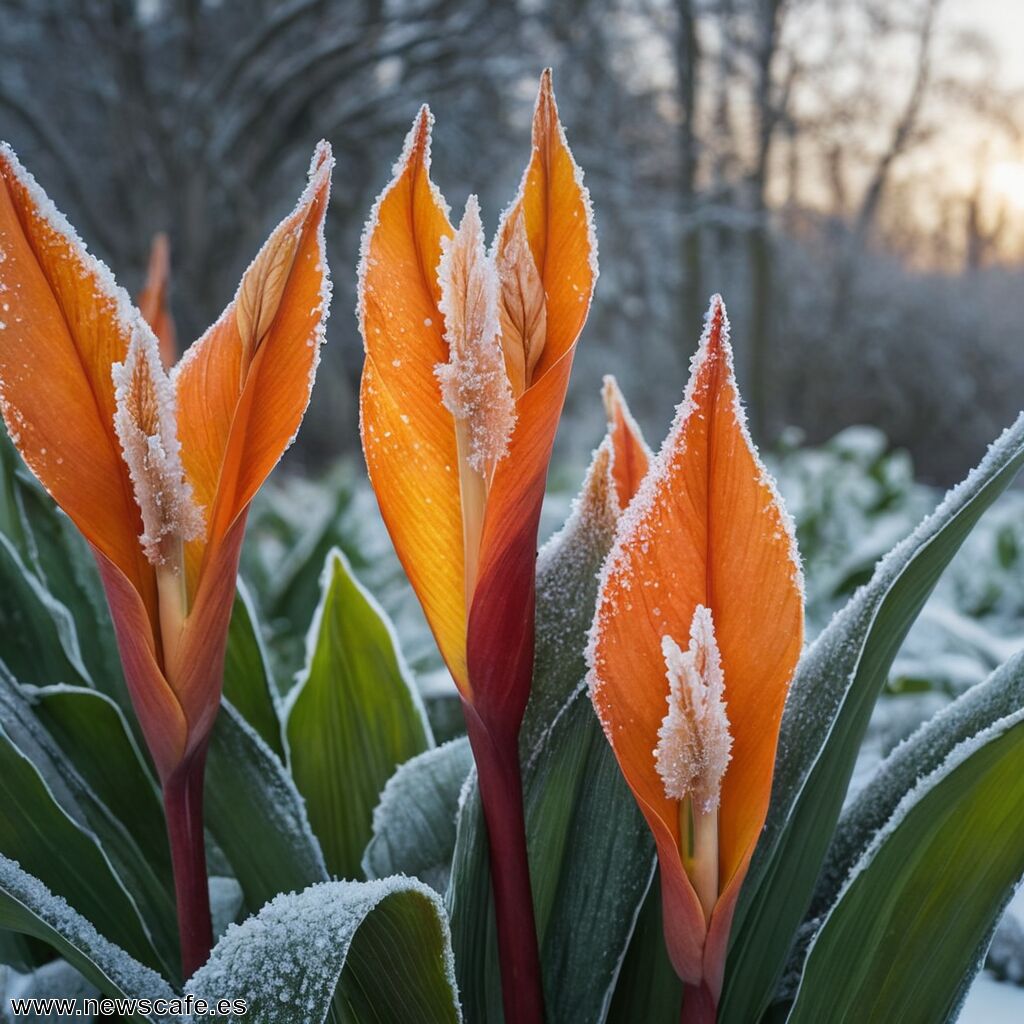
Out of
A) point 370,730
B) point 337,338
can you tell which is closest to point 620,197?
point 337,338

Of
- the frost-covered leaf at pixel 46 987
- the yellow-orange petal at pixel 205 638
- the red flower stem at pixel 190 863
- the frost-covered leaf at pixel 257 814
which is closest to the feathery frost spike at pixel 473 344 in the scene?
the yellow-orange petal at pixel 205 638

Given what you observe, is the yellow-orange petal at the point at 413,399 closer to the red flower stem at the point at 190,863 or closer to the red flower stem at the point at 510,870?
the red flower stem at the point at 510,870

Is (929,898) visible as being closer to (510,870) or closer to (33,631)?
(510,870)

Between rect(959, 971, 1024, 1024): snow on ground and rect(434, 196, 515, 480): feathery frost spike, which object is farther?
rect(959, 971, 1024, 1024): snow on ground

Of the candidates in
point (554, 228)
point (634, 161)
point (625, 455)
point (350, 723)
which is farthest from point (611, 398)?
point (634, 161)

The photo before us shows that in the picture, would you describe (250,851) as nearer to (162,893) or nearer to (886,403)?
(162,893)

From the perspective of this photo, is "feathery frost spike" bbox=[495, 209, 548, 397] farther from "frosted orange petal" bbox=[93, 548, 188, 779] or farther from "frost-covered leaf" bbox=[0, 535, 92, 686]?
"frost-covered leaf" bbox=[0, 535, 92, 686]

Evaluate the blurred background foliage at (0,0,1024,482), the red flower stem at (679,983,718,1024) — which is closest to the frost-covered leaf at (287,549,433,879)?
the red flower stem at (679,983,718,1024)
